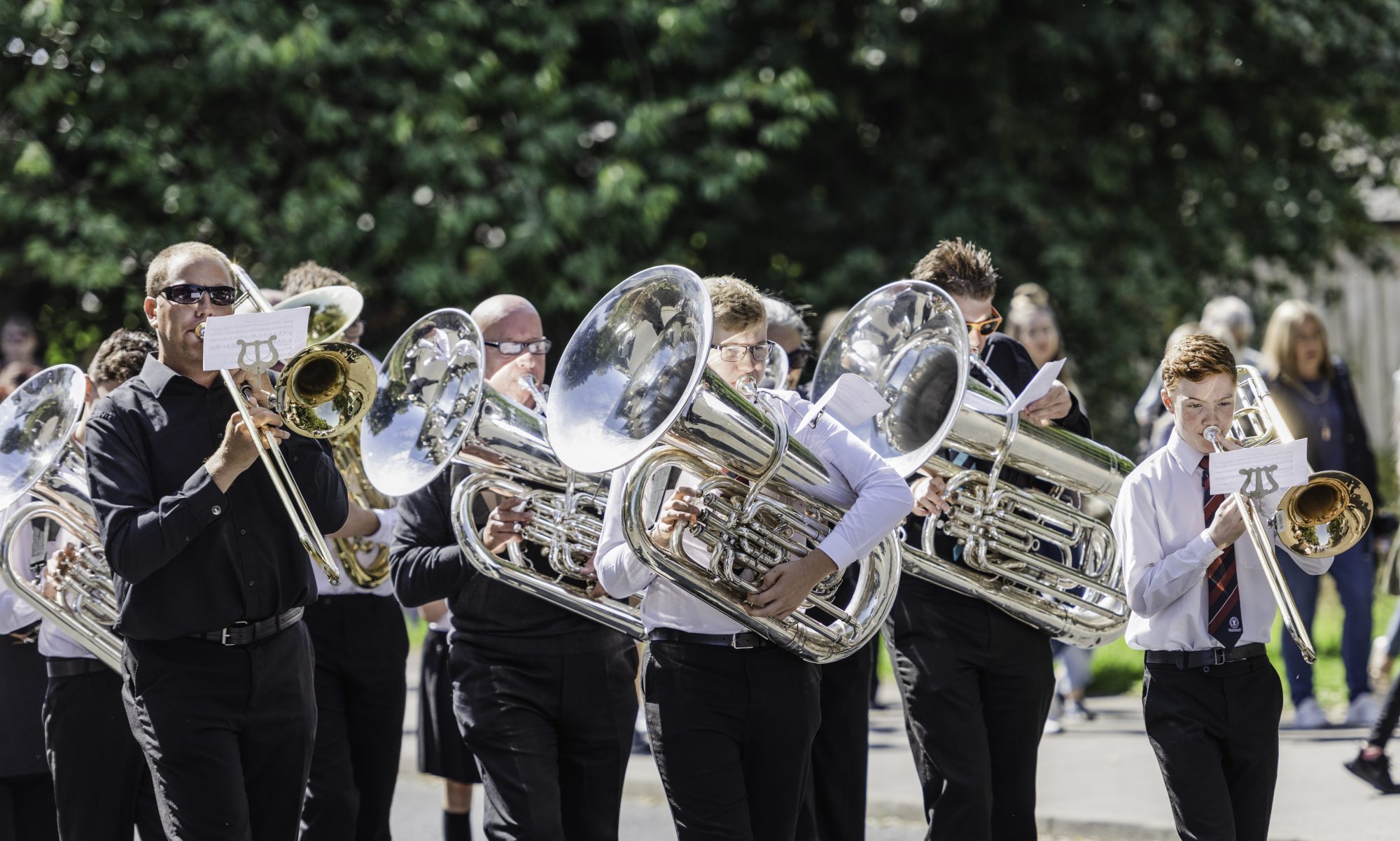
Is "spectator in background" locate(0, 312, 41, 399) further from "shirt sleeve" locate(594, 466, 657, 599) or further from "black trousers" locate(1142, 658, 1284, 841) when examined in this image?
"black trousers" locate(1142, 658, 1284, 841)

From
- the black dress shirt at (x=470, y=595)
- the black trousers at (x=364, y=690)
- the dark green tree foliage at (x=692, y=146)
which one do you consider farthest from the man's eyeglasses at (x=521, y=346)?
the dark green tree foliage at (x=692, y=146)

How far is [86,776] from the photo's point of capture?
4473 mm

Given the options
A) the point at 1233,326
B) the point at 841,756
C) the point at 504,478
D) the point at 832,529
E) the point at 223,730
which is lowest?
the point at 841,756

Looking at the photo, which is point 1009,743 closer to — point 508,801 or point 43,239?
point 508,801

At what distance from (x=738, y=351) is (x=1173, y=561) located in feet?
4.14

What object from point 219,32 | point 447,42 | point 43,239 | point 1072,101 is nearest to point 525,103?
point 447,42

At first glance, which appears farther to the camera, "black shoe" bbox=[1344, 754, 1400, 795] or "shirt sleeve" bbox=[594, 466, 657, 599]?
"black shoe" bbox=[1344, 754, 1400, 795]

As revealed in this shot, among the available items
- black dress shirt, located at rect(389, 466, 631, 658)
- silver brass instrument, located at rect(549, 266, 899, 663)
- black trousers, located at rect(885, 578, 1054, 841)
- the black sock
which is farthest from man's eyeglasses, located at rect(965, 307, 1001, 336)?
the black sock

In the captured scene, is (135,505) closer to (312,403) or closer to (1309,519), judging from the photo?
(312,403)

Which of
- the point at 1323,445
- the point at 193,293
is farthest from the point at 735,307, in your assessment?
the point at 1323,445

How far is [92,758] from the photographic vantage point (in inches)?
176

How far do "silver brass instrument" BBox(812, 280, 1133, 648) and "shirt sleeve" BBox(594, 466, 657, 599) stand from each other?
899 millimetres

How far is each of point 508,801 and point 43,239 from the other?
7468 mm

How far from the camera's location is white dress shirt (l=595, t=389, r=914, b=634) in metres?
3.83
